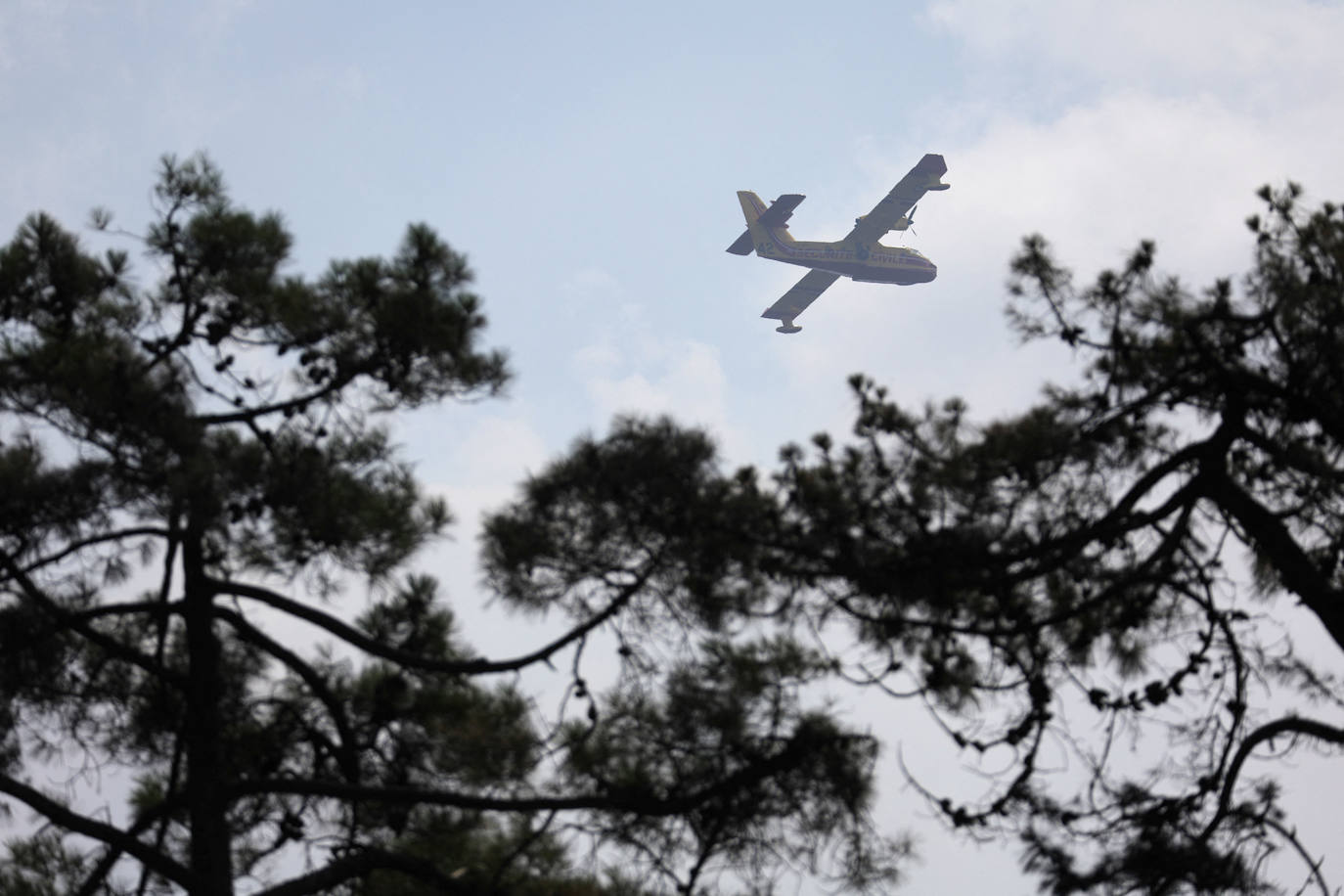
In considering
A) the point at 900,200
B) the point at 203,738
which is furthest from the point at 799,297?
the point at 203,738

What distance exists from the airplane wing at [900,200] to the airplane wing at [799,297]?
3.17m

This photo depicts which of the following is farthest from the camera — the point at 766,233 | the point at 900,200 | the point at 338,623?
the point at 766,233

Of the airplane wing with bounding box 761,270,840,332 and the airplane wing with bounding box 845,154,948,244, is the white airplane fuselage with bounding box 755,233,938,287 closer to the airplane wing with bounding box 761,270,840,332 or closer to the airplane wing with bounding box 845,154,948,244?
the airplane wing with bounding box 845,154,948,244

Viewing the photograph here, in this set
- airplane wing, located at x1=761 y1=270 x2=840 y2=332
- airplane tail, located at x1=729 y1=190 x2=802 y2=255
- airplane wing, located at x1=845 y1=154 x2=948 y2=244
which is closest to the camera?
airplane wing, located at x1=845 y1=154 x2=948 y2=244

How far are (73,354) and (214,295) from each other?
56 cm

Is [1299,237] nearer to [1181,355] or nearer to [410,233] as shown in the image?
[1181,355]

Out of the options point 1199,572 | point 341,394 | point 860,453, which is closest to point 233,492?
point 341,394

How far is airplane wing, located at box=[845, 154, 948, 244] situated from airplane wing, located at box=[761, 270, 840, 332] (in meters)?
3.17

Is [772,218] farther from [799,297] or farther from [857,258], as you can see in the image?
[799,297]

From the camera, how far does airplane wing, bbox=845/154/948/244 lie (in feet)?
83.1

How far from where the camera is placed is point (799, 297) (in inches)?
1198

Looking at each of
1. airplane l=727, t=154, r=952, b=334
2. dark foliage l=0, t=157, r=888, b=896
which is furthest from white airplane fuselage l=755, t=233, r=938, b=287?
dark foliage l=0, t=157, r=888, b=896

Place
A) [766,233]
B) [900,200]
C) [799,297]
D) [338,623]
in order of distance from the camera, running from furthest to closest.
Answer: [799,297] → [766,233] → [900,200] → [338,623]

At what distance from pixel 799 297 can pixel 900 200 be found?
4927 mm
